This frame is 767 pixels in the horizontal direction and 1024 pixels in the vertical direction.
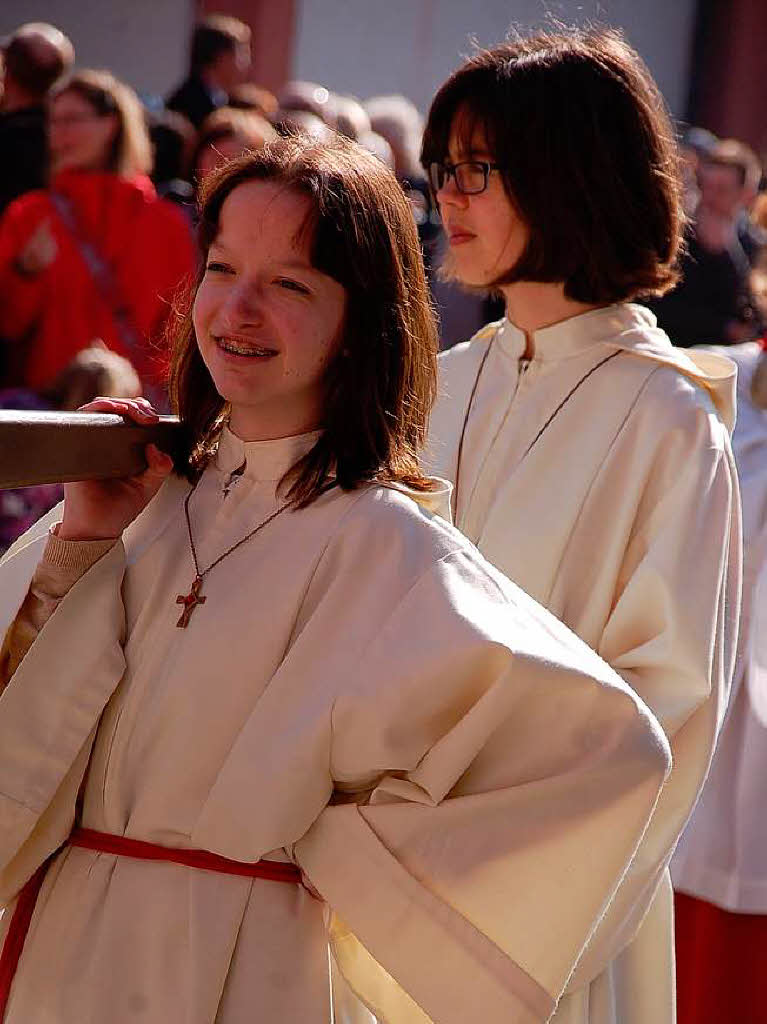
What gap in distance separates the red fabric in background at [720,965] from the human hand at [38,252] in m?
2.67

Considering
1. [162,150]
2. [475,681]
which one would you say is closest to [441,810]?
[475,681]

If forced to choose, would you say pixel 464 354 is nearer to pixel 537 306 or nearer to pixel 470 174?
pixel 537 306

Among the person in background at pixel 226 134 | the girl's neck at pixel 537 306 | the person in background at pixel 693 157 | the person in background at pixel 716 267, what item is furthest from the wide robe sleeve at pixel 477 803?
the person in background at pixel 693 157

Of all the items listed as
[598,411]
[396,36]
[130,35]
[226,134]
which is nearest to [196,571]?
[598,411]

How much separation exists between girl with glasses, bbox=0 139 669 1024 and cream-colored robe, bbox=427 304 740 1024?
59 centimetres

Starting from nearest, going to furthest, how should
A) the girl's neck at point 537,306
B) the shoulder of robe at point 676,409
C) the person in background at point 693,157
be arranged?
the shoulder of robe at point 676,409
the girl's neck at point 537,306
the person in background at point 693,157

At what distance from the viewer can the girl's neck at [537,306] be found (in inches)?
125

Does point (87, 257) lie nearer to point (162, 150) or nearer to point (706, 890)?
point (162, 150)

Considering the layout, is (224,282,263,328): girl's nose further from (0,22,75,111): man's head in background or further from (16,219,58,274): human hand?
(0,22,75,111): man's head in background

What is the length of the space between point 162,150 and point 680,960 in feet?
11.5

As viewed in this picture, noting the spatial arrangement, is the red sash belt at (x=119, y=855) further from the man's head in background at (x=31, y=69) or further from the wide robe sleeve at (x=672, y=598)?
the man's head in background at (x=31, y=69)

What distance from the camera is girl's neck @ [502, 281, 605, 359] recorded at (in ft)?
10.4

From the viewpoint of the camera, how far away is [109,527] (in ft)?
7.63

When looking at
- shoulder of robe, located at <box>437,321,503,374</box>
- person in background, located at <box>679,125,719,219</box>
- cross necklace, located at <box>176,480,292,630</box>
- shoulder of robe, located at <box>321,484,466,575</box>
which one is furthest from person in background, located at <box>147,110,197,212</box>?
shoulder of robe, located at <box>321,484,466,575</box>
